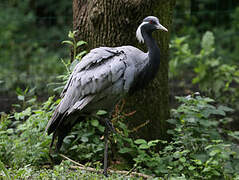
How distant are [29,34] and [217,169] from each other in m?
8.02

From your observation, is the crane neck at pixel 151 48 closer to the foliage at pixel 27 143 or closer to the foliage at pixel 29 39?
the foliage at pixel 27 143

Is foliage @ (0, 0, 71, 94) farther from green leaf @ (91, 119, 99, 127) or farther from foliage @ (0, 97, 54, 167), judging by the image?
green leaf @ (91, 119, 99, 127)

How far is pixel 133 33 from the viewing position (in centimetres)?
490

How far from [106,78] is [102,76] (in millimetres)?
45

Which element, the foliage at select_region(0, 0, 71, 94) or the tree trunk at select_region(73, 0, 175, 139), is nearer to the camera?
the tree trunk at select_region(73, 0, 175, 139)

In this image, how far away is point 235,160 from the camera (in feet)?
15.9

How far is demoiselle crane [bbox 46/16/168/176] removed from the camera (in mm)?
4125

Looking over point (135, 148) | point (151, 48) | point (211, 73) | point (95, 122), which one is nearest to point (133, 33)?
point (151, 48)

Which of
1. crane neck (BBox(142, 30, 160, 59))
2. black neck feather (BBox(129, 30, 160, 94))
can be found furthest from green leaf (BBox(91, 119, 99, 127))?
crane neck (BBox(142, 30, 160, 59))

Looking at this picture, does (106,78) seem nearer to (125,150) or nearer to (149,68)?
(149,68)

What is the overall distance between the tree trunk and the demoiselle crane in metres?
0.53

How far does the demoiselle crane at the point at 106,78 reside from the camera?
13.5ft

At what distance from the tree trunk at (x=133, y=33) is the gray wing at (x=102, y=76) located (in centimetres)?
69

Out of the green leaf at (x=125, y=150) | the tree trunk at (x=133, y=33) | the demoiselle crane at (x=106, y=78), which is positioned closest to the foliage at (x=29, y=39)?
the tree trunk at (x=133, y=33)
